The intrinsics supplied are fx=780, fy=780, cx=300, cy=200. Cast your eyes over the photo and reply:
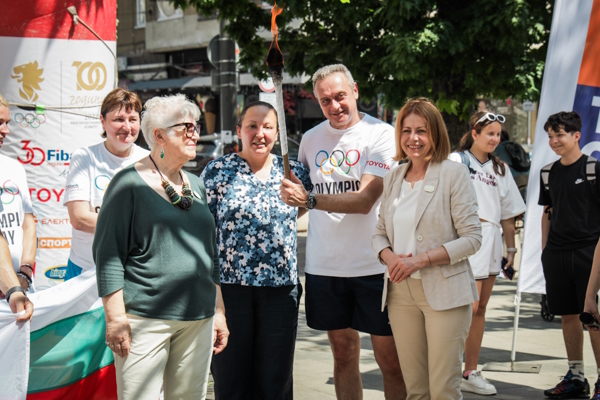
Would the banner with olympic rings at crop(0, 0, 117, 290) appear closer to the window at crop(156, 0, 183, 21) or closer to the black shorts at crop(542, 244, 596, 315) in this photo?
the black shorts at crop(542, 244, 596, 315)

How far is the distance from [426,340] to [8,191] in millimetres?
2443

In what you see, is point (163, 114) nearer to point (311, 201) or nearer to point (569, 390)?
point (311, 201)

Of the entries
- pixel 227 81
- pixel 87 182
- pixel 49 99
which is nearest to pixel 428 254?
pixel 87 182

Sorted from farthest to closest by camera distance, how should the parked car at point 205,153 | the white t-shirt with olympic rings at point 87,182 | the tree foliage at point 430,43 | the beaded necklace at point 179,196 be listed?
the parked car at point 205,153 → the tree foliage at point 430,43 → the white t-shirt with olympic rings at point 87,182 → the beaded necklace at point 179,196

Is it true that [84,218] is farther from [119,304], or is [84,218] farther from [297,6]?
[297,6]

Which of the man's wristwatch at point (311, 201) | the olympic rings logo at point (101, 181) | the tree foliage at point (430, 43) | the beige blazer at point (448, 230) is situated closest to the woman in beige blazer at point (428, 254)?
the beige blazer at point (448, 230)

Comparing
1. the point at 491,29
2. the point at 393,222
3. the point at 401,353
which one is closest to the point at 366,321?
the point at 401,353

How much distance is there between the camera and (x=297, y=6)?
37.6ft

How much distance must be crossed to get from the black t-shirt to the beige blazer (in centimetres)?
178

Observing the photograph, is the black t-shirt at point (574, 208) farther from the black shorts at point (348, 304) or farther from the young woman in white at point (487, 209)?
the black shorts at point (348, 304)

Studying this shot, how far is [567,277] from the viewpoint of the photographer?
224 inches

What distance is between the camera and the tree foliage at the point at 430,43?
10867mm

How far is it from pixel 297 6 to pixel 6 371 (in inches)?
336

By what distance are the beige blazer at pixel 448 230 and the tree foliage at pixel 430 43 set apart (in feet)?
22.7
